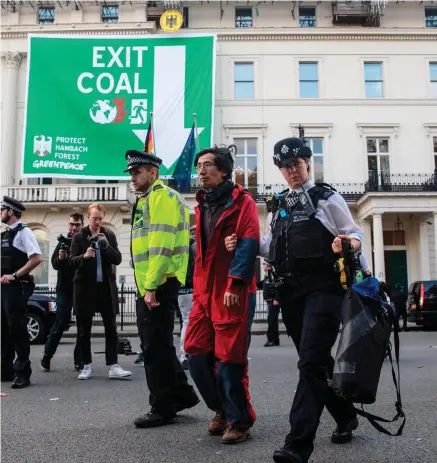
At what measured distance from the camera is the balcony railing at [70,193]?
2738 cm

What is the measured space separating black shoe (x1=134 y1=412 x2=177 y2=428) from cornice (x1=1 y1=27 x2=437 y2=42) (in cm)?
2705

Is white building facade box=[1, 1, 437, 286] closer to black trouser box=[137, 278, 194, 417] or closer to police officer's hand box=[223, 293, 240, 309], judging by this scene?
black trouser box=[137, 278, 194, 417]

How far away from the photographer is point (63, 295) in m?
8.04

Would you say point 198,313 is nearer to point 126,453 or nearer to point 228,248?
point 228,248

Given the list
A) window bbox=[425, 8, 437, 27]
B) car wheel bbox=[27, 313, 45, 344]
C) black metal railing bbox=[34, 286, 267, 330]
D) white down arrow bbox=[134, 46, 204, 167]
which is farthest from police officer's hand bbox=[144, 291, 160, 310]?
window bbox=[425, 8, 437, 27]

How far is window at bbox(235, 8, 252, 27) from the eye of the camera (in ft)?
97.0

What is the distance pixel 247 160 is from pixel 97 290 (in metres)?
22.8

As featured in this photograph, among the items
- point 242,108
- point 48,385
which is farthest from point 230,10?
point 48,385

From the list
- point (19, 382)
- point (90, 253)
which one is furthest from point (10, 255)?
point (19, 382)

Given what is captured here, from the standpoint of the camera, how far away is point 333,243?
10.9ft

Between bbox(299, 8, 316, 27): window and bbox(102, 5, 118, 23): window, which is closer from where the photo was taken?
bbox(102, 5, 118, 23): window

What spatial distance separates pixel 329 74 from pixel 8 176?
18.1 metres

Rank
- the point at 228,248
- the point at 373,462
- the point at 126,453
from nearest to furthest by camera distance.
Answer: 1. the point at 373,462
2. the point at 126,453
3. the point at 228,248

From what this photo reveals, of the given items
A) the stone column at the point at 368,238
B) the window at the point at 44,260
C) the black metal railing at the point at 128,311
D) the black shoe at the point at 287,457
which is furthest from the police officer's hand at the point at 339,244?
the window at the point at 44,260
